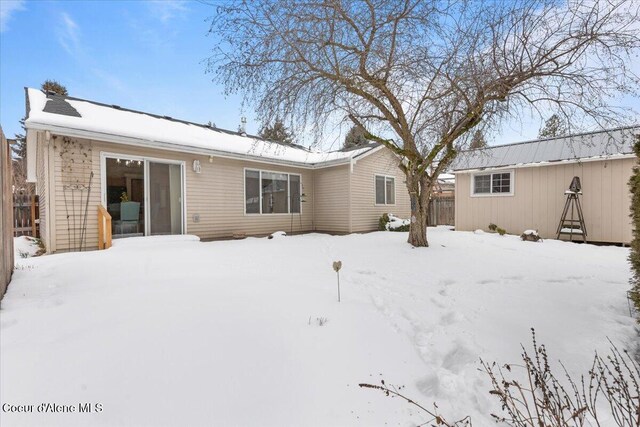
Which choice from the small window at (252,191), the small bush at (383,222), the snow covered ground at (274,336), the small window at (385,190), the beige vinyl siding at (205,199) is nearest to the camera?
the snow covered ground at (274,336)

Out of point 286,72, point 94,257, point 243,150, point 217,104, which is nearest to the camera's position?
point 94,257

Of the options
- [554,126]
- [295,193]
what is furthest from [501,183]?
[295,193]

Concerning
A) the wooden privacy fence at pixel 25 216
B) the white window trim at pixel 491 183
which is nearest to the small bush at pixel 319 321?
the white window trim at pixel 491 183

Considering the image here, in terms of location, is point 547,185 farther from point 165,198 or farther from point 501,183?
point 165,198

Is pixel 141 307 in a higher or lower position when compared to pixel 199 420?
higher

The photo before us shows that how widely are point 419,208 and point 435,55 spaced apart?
2.99 metres

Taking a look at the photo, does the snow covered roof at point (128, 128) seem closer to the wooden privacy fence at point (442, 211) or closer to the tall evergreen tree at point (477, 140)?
the tall evergreen tree at point (477, 140)

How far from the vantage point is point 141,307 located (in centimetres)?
262

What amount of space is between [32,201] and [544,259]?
508 inches

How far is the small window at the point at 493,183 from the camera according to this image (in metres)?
9.64

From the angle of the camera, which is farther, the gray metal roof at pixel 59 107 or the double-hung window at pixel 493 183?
the double-hung window at pixel 493 183

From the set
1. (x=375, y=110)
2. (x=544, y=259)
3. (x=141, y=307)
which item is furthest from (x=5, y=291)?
(x=544, y=259)

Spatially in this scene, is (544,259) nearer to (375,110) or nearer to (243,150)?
(375,110)

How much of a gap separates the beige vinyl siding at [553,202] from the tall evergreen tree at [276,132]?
7230 millimetres
